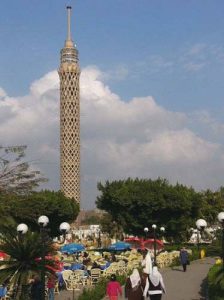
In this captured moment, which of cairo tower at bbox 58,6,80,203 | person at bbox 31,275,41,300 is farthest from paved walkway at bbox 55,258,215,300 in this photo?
cairo tower at bbox 58,6,80,203

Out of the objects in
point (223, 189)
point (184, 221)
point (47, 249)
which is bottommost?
point (47, 249)

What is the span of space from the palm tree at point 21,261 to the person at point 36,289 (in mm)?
154

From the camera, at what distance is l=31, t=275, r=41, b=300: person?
12270 millimetres

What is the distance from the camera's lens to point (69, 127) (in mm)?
88562

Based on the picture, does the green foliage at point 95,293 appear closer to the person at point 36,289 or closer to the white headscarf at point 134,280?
the person at point 36,289

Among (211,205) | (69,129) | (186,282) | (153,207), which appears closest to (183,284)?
(186,282)

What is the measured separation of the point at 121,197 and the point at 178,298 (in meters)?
31.5

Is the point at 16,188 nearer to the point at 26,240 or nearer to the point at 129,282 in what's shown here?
the point at 26,240

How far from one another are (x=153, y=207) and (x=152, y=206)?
15 centimetres

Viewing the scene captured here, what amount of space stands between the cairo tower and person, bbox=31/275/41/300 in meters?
73.5

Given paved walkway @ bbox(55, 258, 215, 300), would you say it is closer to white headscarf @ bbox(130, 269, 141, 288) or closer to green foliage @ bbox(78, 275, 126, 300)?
green foliage @ bbox(78, 275, 126, 300)

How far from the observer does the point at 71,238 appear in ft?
→ 217

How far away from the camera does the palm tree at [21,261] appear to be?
12.3 metres

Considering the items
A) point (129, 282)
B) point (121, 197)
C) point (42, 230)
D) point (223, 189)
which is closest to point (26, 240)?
point (42, 230)
